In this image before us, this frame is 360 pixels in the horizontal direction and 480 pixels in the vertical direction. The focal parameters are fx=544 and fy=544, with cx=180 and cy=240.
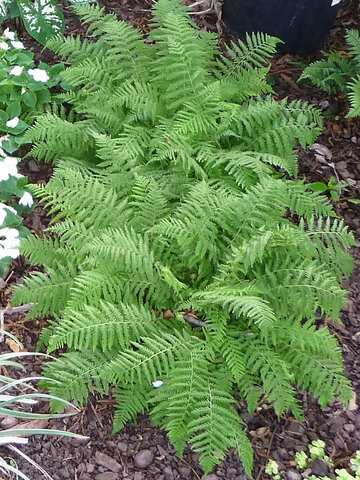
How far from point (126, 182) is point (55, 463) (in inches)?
50.9

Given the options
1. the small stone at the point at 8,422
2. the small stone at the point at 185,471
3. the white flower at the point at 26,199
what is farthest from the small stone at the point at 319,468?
the white flower at the point at 26,199

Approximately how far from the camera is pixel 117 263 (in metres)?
2.27

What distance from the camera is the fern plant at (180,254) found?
212cm

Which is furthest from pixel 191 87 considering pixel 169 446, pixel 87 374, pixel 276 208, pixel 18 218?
pixel 169 446

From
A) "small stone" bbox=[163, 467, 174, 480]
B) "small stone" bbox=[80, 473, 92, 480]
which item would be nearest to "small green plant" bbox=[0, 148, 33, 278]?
"small stone" bbox=[80, 473, 92, 480]

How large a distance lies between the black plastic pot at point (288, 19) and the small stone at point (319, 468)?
2671 mm

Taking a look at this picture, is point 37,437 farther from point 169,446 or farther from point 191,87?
point 191,87

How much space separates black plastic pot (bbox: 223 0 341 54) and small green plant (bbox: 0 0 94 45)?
43.4 inches

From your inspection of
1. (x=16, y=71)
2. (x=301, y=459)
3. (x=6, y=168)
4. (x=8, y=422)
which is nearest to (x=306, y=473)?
(x=301, y=459)

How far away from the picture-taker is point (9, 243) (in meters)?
A: 2.42

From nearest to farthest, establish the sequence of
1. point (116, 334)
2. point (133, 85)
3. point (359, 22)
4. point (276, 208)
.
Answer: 1. point (116, 334)
2. point (276, 208)
3. point (133, 85)
4. point (359, 22)

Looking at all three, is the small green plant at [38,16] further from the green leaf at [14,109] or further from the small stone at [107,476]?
the small stone at [107,476]

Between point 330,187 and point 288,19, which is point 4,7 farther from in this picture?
point 330,187

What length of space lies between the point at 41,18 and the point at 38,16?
0.02 m
